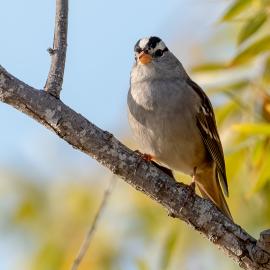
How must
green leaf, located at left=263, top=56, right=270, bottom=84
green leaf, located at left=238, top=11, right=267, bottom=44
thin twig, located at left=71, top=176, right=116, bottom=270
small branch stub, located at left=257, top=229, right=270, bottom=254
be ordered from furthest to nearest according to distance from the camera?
1. green leaf, located at left=263, top=56, right=270, bottom=84
2. green leaf, located at left=238, top=11, right=267, bottom=44
3. thin twig, located at left=71, top=176, right=116, bottom=270
4. small branch stub, located at left=257, top=229, right=270, bottom=254

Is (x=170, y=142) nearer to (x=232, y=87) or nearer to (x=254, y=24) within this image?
(x=232, y=87)

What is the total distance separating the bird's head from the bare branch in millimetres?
1148

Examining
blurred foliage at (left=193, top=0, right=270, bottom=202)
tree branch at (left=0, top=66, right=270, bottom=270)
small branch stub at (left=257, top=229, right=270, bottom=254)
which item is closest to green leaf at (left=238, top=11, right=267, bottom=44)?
blurred foliage at (left=193, top=0, right=270, bottom=202)

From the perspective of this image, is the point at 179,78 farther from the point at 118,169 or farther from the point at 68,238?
the point at 118,169

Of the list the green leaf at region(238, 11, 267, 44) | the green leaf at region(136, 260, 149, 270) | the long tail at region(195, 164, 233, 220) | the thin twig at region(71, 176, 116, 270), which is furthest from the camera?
the long tail at region(195, 164, 233, 220)

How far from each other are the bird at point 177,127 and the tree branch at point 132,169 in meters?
0.71

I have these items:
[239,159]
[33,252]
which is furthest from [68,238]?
[239,159]

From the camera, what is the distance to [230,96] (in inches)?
118

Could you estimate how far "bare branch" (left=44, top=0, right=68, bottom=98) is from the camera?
2496 mm

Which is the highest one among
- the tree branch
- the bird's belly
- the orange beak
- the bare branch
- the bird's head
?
the bird's head

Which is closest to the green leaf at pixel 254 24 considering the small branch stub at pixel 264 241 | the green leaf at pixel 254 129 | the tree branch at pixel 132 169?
the green leaf at pixel 254 129

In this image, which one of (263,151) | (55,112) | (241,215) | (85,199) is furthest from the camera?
(85,199)

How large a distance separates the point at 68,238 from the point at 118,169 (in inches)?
39.1

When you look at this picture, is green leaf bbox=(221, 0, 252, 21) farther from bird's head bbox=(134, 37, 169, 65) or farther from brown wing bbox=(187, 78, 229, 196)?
bird's head bbox=(134, 37, 169, 65)
